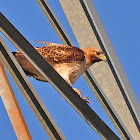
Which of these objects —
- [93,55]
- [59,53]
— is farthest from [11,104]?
[93,55]

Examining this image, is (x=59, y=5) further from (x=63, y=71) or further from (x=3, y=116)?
(x=3, y=116)

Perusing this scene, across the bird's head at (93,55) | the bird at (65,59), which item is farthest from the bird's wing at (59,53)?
the bird's head at (93,55)

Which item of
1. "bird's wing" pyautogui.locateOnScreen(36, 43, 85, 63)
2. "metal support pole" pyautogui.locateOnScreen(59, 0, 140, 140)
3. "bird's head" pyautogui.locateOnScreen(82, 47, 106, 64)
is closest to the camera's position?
"bird's wing" pyautogui.locateOnScreen(36, 43, 85, 63)

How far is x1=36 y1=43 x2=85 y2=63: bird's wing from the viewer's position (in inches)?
179

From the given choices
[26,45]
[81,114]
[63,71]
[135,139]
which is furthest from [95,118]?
[135,139]

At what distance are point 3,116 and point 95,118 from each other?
81cm

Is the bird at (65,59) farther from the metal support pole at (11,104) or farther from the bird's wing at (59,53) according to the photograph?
the metal support pole at (11,104)

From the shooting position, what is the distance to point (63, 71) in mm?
4609

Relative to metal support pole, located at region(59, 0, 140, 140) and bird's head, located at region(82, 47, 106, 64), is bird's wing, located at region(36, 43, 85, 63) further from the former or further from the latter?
metal support pole, located at region(59, 0, 140, 140)

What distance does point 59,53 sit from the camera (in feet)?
15.2

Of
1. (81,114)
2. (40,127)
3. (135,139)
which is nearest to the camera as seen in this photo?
(81,114)

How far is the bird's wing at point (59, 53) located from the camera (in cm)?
454

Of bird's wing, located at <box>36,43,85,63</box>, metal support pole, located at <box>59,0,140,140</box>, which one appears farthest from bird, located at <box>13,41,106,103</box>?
metal support pole, located at <box>59,0,140,140</box>

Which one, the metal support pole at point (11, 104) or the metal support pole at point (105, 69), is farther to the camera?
the metal support pole at point (105, 69)
